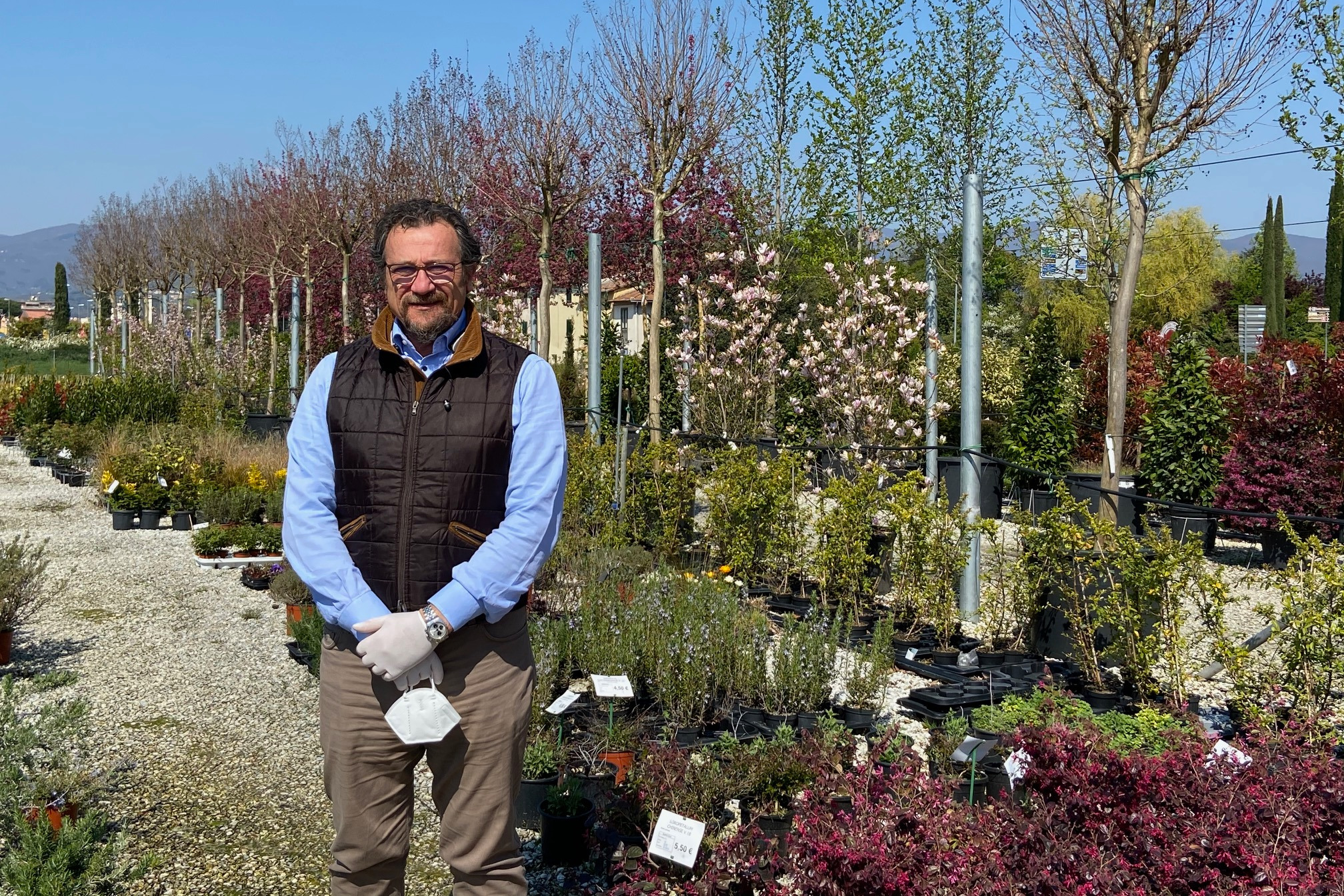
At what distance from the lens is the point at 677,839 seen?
2.54 meters

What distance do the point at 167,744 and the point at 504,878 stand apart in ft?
8.31

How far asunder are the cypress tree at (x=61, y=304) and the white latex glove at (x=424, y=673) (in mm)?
59760

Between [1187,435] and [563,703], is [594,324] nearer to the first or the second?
[563,703]

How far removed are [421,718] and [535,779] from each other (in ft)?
4.75

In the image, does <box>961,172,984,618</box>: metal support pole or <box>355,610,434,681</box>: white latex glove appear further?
<box>961,172,984,618</box>: metal support pole

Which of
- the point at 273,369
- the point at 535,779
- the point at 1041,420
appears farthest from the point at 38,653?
the point at 273,369

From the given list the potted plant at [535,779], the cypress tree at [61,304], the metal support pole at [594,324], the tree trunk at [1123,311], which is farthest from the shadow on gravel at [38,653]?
the cypress tree at [61,304]

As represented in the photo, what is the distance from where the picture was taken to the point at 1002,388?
1426 centimetres

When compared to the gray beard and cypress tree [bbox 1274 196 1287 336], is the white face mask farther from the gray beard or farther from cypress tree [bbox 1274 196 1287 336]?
cypress tree [bbox 1274 196 1287 336]

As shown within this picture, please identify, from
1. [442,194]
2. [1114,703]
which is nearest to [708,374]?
[442,194]

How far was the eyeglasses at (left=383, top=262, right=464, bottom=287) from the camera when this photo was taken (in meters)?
2.19

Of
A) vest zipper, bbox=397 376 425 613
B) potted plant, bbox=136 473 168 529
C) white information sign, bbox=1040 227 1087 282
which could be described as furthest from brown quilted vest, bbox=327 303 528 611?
potted plant, bbox=136 473 168 529

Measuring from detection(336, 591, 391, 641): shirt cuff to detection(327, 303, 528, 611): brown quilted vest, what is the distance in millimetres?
70

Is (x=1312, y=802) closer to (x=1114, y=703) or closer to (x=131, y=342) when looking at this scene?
(x=1114, y=703)
